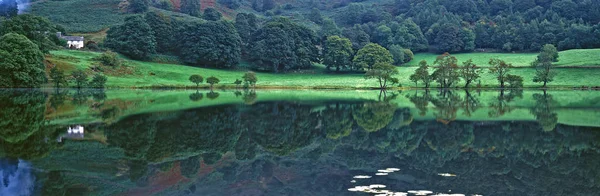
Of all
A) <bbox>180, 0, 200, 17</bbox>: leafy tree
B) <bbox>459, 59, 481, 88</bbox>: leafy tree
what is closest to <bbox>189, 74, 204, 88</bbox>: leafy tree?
<bbox>459, 59, 481, 88</bbox>: leafy tree

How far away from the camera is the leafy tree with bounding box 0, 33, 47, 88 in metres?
65.9

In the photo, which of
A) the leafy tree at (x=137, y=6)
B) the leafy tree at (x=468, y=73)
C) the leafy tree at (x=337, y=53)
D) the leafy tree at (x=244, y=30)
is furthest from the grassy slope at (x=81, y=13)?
the leafy tree at (x=468, y=73)

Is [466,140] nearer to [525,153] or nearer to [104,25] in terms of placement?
[525,153]

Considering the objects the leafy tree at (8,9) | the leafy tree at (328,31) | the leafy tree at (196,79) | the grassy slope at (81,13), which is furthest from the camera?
the grassy slope at (81,13)

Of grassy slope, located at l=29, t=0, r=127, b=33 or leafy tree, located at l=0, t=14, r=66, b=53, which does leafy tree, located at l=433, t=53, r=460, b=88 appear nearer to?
leafy tree, located at l=0, t=14, r=66, b=53

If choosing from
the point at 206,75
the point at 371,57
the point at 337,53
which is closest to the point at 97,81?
the point at 206,75

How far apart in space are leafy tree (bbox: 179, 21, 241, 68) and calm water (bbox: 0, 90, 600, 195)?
76.6 metres

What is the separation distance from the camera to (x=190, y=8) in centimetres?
17138

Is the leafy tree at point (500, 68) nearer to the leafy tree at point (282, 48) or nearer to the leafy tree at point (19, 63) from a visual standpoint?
the leafy tree at point (282, 48)

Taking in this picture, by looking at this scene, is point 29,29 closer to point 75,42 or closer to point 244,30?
point 75,42

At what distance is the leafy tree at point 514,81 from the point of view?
81.9 m

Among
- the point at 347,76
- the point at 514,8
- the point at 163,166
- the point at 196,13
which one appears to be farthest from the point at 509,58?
the point at 163,166

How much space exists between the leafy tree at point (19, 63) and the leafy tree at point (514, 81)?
7074cm

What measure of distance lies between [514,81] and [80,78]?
67878 mm
